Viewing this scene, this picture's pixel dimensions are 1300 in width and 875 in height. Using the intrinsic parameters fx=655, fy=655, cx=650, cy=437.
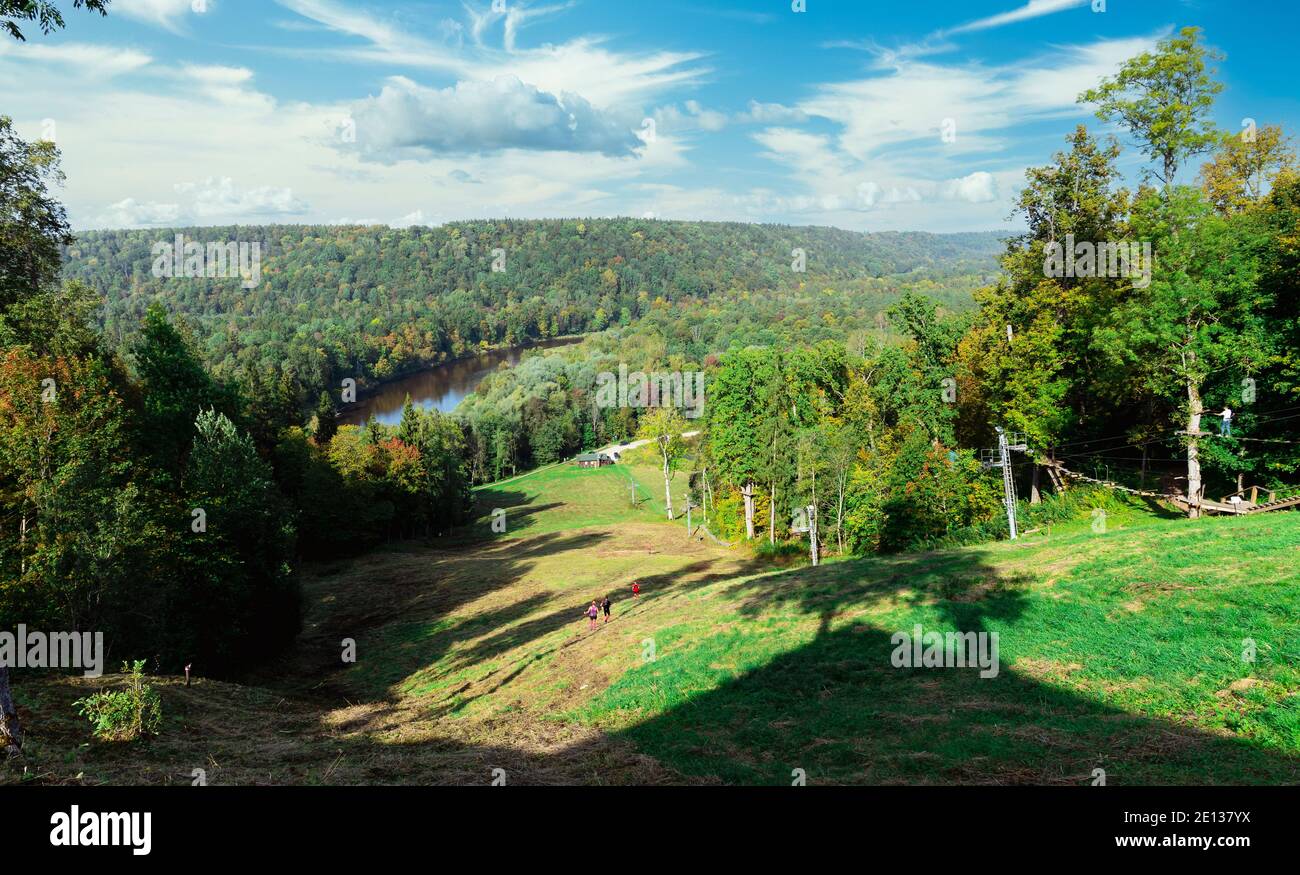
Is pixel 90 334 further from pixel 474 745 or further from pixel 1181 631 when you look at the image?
pixel 1181 631

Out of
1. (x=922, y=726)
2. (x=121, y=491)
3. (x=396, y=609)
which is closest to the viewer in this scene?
(x=922, y=726)

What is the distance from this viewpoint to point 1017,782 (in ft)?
35.6

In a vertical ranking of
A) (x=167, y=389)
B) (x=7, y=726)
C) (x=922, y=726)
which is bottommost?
(x=922, y=726)

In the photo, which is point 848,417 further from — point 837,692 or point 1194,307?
point 837,692

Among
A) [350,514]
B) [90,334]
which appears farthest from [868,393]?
[90,334]

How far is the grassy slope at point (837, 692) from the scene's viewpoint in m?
12.1
